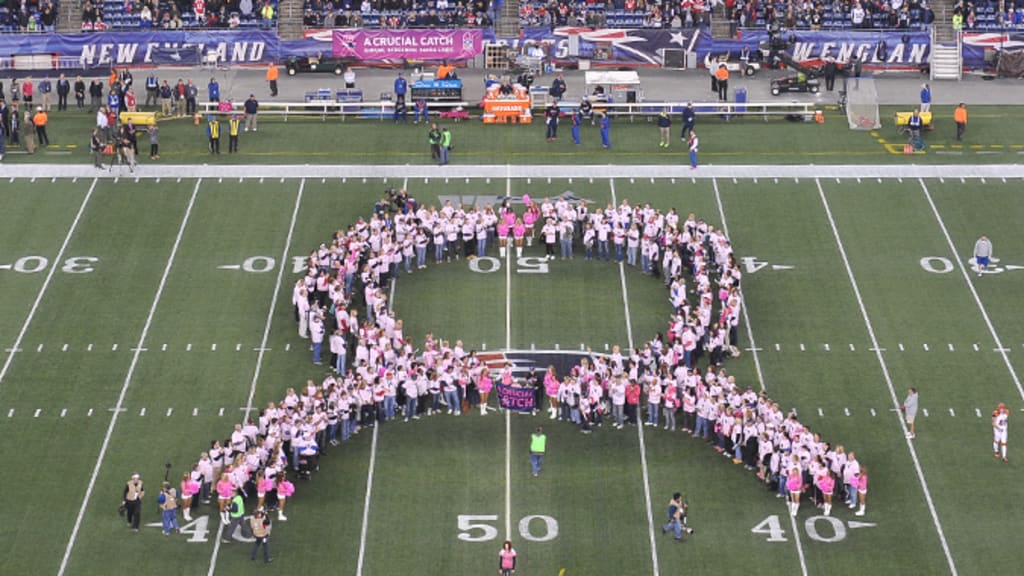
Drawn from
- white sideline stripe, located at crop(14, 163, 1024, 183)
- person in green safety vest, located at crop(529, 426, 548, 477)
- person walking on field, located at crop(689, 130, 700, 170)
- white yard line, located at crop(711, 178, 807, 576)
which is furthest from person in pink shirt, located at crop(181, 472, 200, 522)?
person walking on field, located at crop(689, 130, 700, 170)

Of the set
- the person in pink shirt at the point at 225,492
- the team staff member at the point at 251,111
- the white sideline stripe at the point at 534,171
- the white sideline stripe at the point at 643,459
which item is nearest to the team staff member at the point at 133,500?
the person in pink shirt at the point at 225,492

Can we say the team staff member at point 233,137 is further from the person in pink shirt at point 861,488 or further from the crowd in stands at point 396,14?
the person in pink shirt at point 861,488

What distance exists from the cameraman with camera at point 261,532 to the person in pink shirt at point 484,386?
315 inches

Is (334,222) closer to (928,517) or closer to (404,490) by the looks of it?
(404,490)

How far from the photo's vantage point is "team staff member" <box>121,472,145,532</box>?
5334 cm

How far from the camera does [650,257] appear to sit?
6594 centimetres

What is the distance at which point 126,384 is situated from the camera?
6025cm

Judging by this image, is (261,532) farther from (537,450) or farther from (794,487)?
(794,487)

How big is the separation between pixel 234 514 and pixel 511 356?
11.0 meters

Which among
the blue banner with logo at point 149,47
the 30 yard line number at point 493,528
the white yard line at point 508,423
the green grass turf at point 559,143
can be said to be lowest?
the 30 yard line number at point 493,528

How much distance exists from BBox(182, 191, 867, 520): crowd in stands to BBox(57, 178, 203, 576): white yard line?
2668 millimetres

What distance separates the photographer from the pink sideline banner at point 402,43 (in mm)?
86875

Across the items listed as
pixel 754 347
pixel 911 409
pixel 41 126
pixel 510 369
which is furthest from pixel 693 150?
pixel 41 126

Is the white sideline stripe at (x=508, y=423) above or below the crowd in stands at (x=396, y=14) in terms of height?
below
